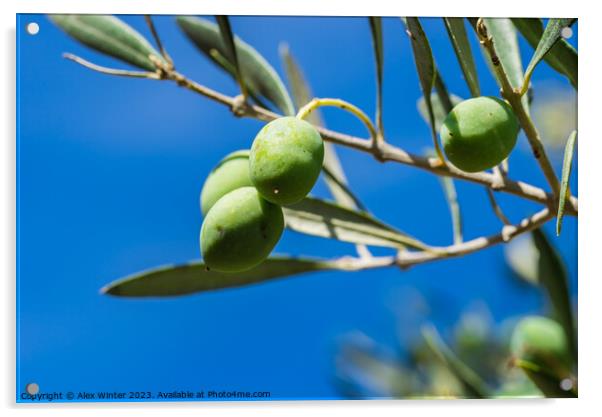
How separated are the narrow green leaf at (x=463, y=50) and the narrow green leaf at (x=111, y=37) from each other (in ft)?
1.37

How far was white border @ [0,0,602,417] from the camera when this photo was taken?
122cm

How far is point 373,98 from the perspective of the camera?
146cm

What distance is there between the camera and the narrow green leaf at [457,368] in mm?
1173

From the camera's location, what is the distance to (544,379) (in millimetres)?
1104

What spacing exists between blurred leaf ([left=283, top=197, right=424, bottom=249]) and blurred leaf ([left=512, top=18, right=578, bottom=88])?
0.97 feet

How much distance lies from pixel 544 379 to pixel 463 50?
20.6 inches

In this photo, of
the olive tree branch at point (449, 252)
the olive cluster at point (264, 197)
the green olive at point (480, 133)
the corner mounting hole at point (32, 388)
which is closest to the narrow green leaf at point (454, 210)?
the olive tree branch at point (449, 252)

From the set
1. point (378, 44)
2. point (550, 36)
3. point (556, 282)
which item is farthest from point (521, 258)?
point (550, 36)

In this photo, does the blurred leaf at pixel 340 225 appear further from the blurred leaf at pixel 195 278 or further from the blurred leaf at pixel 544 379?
the blurred leaf at pixel 544 379

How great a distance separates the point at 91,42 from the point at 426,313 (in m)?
1.01

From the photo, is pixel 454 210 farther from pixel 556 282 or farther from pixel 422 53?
pixel 422 53

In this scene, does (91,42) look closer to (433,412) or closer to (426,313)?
(433,412)

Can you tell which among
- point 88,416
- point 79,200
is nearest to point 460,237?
point 88,416

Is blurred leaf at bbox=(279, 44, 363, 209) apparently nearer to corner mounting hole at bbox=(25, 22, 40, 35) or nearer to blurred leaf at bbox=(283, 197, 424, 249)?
blurred leaf at bbox=(283, 197, 424, 249)
